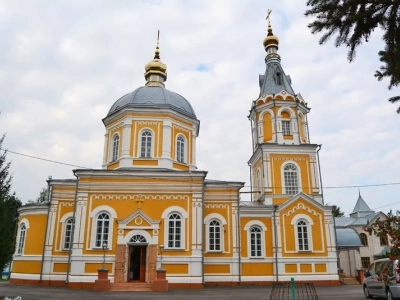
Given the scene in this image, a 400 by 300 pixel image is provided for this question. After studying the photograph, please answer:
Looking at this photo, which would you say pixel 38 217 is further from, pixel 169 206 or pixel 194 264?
pixel 194 264

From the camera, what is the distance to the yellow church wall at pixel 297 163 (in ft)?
79.6

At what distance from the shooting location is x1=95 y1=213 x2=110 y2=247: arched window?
19688 millimetres

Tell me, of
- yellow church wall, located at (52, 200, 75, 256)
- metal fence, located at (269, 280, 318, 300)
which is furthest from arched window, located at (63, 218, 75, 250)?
metal fence, located at (269, 280, 318, 300)

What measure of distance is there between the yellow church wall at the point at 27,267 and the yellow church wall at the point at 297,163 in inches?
588

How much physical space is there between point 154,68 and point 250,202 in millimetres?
11929

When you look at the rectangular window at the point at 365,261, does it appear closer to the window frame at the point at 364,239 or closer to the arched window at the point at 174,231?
the window frame at the point at 364,239

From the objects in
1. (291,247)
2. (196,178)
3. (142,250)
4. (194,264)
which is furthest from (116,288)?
(291,247)

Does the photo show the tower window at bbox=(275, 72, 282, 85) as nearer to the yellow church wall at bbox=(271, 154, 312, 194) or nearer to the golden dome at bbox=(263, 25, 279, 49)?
the golden dome at bbox=(263, 25, 279, 49)

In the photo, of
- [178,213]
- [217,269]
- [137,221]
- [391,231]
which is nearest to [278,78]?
[178,213]

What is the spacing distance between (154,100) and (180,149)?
3587 mm

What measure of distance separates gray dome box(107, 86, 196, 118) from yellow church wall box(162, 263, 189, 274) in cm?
954

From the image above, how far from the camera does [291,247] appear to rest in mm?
22484

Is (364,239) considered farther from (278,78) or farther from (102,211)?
(102,211)

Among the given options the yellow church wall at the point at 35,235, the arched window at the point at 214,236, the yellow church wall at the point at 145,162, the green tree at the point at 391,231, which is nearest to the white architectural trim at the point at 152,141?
the yellow church wall at the point at 145,162
